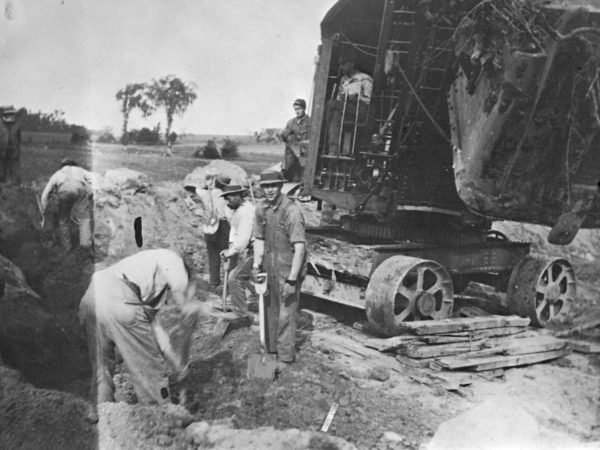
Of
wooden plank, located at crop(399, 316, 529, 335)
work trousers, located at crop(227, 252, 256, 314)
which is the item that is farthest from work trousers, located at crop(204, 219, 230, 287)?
wooden plank, located at crop(399, 316, 529, 335)

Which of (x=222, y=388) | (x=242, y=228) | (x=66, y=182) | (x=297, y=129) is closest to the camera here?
(x=222, y=388)

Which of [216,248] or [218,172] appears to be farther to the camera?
[218,172]

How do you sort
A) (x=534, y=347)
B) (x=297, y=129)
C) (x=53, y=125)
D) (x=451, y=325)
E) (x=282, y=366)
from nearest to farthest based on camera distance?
(x=282, y=366) → (x=451, y=325) → (x=534, y=347) → (x=53, y=125) → (x=297, y=129)

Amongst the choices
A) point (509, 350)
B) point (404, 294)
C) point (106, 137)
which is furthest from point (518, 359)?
point (106, 137)

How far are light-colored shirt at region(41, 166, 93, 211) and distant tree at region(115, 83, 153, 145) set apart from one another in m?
1.84

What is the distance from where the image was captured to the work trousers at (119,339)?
3.75m

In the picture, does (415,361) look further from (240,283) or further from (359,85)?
(359,85)

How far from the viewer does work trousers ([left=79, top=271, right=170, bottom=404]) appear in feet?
12.3

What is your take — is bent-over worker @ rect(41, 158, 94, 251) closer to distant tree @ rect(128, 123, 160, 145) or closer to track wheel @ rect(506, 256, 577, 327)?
distant tree @ rect(128, 123, 160, 145)

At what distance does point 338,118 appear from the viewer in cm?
595

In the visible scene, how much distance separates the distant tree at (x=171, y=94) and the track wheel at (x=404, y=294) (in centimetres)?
256

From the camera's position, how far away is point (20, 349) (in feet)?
16.2

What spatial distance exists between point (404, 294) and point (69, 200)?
14.1ft

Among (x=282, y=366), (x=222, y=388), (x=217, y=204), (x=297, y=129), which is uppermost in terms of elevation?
(x=297, y=129)
